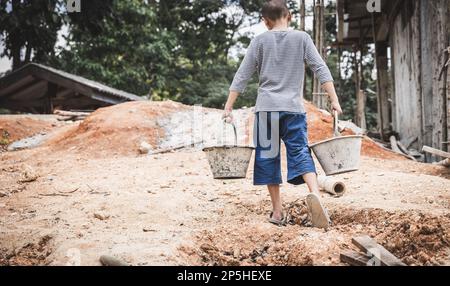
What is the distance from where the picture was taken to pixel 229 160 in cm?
370

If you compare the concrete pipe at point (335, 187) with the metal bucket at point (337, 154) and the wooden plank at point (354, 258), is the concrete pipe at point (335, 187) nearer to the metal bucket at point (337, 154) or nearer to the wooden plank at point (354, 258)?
the metal bucket at point (337, 154)

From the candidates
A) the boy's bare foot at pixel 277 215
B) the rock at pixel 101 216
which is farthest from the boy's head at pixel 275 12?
the rock at pixel 101 216

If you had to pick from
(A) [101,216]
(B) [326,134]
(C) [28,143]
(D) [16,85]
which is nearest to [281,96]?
(A) [101,216]

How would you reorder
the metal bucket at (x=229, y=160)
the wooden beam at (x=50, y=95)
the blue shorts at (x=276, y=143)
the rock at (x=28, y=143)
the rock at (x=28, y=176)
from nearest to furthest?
the blue shorts at (x=276, y=143) < the metal bucket at (x=229, y=160) < the rock at (x=28, y=176) < the rock at (x=28, y=143) < the wooden beam at (x=50, y=95)

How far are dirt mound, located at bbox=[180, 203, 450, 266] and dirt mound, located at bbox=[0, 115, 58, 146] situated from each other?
27.5 ft

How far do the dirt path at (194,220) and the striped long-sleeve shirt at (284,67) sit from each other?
0.88m

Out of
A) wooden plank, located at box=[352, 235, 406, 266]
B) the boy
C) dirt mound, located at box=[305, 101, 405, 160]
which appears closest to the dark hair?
the boy

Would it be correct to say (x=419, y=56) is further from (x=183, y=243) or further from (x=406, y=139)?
(x=183, y=243)

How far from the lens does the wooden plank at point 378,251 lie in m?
2.33

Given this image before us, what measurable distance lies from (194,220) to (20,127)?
340 inches

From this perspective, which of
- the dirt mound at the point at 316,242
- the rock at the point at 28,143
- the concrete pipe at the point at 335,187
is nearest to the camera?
the dirt mound at the point at 316,242

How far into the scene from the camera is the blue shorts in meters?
3.33

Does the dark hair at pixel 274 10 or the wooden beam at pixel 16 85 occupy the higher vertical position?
the wooden beam at pixel 16 85

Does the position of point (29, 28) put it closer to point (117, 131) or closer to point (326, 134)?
point (117, 131)
